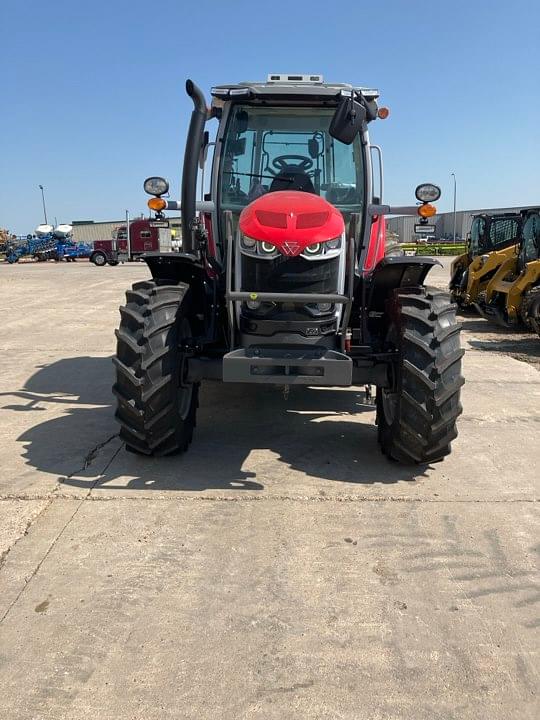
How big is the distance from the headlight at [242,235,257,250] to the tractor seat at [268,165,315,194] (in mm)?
1041

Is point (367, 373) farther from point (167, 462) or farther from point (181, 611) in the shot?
point (181, 611)

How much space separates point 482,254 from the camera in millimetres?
14570

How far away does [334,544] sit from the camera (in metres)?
3.24

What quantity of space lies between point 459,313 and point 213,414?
10.6m

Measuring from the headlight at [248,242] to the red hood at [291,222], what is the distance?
0.05m

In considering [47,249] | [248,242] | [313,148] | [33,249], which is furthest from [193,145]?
[47,249]

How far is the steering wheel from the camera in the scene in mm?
5000

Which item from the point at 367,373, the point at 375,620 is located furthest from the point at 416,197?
the point at 375,620

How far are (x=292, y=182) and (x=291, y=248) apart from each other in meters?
1.25

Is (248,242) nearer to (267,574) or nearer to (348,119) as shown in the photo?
(348,119)

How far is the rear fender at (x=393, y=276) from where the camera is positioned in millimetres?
4320

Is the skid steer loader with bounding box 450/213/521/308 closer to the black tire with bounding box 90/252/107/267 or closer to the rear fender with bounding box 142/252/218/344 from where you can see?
the rear fender with bounding box 142/252/218/344

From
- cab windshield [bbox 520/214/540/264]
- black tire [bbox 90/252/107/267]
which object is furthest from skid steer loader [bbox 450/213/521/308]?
black tire [bbox 90/252/107/267]

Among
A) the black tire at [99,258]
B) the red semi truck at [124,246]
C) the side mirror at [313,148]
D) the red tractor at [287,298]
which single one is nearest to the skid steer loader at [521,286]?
the red tractor at [287,298]
